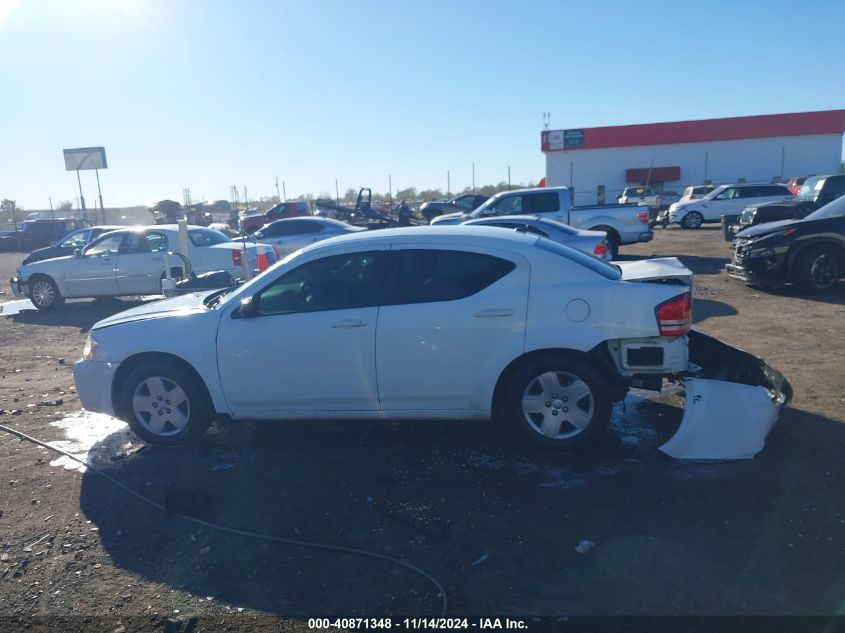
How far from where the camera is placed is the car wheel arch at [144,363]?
5.68 metres

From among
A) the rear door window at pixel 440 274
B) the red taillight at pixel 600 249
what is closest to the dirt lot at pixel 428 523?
the rear door window at pixel 440 274

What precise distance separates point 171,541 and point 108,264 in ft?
35.2

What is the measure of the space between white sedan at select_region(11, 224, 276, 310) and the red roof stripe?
4001cm

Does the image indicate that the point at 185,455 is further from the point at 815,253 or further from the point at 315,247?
the point at 815,253

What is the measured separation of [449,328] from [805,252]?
8.73 metres

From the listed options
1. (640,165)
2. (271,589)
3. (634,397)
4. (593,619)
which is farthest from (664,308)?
(640,165)

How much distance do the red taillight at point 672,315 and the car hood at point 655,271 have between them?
240mm

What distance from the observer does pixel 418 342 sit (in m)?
5.25

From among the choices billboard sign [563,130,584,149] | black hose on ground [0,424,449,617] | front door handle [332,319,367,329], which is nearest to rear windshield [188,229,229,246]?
black hose on ground [0,424,449,617]

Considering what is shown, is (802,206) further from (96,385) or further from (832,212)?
(96,385)

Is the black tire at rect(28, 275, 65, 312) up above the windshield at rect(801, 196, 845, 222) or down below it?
below

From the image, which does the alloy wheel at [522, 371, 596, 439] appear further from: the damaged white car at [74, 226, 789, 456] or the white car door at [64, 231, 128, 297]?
the white car door at [64, 231, 128, 297]

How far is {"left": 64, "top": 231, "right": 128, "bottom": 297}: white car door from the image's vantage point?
541 inches

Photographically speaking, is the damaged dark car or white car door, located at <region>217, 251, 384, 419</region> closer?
white car door, located at <region>217, 251, 384, 419</region>
